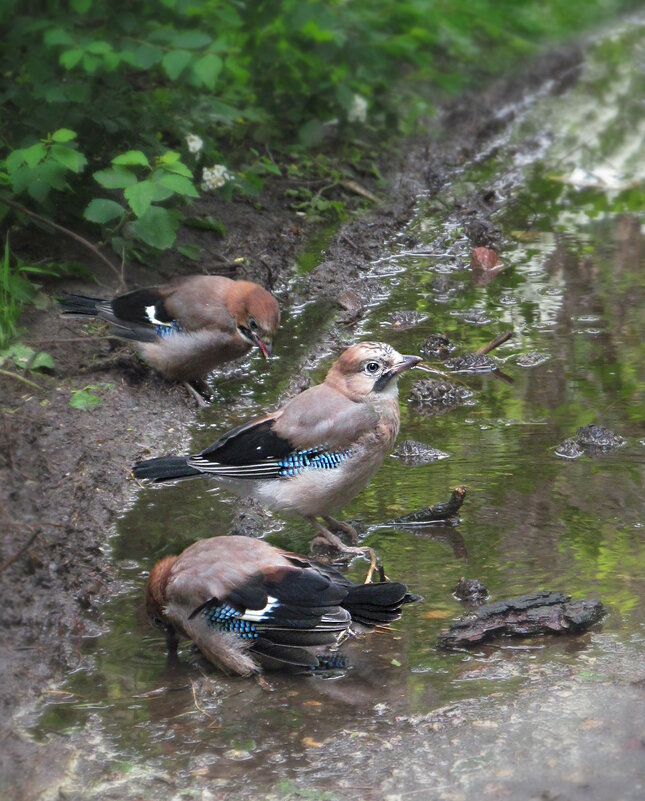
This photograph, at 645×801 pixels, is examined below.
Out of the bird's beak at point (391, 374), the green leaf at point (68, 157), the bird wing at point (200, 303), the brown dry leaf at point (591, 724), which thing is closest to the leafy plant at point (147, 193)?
the green leaf at point (68, 157)

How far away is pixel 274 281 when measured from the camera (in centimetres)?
827

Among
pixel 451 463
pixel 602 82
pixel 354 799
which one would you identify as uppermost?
pixel 354 799

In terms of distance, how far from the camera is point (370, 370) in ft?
18.1

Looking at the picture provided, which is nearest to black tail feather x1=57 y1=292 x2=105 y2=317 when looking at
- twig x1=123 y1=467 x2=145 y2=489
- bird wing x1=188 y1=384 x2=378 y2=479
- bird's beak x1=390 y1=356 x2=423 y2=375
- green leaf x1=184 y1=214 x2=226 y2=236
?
twig x1=123 y1=467 x2=145 y2=489

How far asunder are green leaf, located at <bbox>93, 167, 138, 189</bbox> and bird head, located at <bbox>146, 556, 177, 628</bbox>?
115 inches

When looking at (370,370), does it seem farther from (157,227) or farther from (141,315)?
(157,227)

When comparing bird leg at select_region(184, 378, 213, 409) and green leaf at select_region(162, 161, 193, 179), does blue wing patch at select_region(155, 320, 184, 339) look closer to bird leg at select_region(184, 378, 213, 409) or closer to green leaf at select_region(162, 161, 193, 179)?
bird leg at select_region(184, 378, 213, 409)

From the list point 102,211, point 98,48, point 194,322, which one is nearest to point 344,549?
point 194,322

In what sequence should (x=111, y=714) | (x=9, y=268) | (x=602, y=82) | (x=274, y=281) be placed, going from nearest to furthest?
1. (x=111, y=714)
2. (x=9, y=268)
3. (x=274, y=281)
4. (x=602, y=82)

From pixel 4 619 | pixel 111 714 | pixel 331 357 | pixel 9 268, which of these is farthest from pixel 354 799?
pixel 9 268

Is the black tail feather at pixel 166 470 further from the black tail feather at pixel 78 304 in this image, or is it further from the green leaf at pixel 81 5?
the green leaf at pixel 81 5

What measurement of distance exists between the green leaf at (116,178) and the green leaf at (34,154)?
1.13ft

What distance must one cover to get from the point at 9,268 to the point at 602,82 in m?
9.24

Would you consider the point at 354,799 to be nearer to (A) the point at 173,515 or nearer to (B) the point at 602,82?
(A) the point at 173,515
